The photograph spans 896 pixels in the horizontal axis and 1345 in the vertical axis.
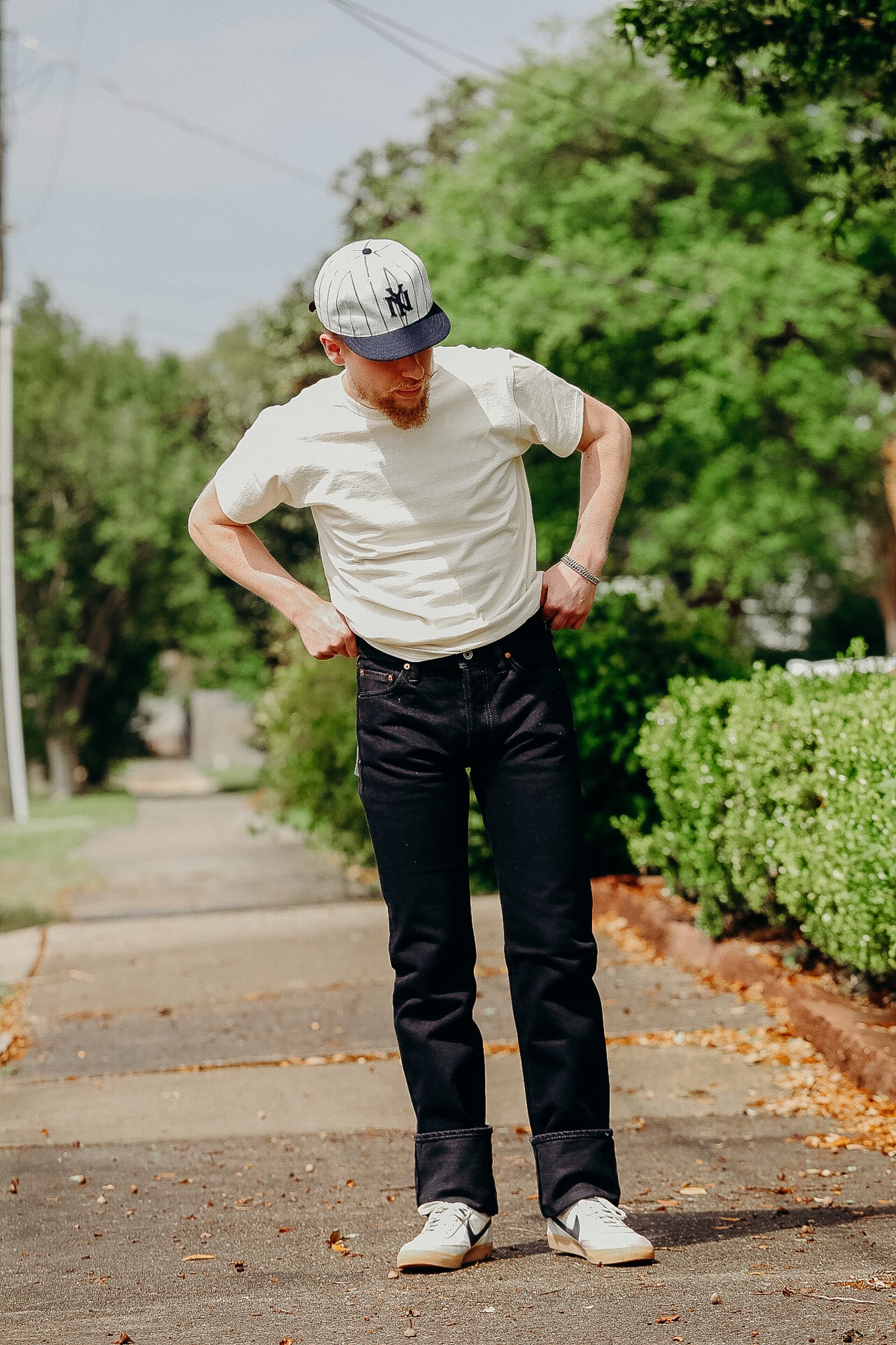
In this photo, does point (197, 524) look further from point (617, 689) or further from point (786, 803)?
point (617, 689)

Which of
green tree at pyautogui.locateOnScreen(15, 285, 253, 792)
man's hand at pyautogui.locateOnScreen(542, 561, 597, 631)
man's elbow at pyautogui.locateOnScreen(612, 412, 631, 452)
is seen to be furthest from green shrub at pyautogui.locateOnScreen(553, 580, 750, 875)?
green tree at pyautogui.locateOnScreen(15, 285, 253, 792)

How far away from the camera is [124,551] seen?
33531mm

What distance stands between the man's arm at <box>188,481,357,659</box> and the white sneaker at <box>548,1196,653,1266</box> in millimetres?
1272

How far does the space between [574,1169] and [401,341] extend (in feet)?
5.76

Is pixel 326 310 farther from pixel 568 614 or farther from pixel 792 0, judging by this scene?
pixel 792 0

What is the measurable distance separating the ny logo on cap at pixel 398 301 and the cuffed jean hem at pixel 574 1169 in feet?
5.73

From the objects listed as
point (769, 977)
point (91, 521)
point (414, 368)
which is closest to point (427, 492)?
point (414, 368)

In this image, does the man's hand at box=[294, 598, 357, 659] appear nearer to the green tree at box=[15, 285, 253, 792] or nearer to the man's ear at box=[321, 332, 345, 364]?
the man's ear at box=[321, 332, 345, 364]

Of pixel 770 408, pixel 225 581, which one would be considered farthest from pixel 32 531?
pixel 770 408

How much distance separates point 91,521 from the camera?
33844 mm

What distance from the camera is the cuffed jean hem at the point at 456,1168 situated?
10.4ft

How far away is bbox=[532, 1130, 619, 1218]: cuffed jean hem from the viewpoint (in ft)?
10.2

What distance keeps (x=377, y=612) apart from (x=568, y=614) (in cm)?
42

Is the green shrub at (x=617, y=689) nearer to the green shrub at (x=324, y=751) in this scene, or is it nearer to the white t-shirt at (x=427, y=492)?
the green shrub at (x=324, y=751)
